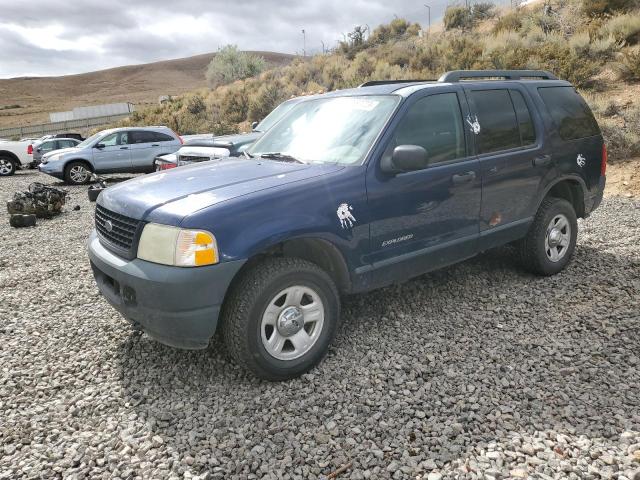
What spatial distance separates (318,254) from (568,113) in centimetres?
315

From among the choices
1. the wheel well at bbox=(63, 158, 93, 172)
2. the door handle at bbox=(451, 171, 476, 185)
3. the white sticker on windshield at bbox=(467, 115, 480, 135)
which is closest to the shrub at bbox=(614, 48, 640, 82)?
the white sticker on windshield at bbox=(467, 115, 480, 135)

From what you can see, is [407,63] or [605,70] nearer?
[605,70]

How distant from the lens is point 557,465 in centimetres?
244

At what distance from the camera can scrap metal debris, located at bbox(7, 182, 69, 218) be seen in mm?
9508

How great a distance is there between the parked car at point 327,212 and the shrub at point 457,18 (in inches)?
918

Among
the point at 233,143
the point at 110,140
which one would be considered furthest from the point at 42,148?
the point at 233,143

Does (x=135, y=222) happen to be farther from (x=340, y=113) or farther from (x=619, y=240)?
(x=619, y=240)

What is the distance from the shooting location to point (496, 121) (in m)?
4.23

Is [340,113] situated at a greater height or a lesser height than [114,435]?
greater

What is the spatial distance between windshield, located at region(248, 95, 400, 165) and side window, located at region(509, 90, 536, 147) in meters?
1.40

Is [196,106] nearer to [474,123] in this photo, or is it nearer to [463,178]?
[474,123]

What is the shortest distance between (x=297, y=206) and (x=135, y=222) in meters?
1.01

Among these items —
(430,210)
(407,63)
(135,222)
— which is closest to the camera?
(135,222)

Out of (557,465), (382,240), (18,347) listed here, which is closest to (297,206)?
(382,240)
